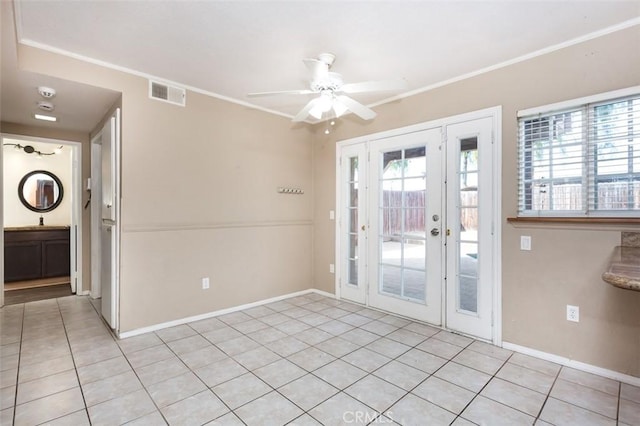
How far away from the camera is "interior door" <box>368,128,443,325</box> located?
10.5 feet

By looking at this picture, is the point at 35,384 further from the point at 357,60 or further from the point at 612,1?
the point at 612,1

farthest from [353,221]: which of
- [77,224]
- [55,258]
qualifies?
[55,258]

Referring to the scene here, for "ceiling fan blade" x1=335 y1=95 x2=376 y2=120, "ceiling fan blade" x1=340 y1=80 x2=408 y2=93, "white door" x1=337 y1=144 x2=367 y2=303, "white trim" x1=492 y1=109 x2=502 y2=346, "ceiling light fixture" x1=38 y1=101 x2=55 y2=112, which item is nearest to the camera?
"ceiling fan blade" x1=340 y1=80 x2=408 y2=93

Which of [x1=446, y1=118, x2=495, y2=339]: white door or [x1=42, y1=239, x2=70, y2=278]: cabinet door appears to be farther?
[x1=42, y1=239, x2=70, y2=278]: cabinet door

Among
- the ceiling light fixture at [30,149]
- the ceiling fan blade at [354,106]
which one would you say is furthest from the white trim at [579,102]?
the ceiling light fixture at [30,149]

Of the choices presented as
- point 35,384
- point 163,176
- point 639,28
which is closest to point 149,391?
point 35,384

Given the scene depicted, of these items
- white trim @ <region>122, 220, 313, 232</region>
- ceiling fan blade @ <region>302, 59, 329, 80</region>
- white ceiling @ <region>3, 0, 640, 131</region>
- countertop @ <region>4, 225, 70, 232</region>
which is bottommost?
countertop @ <region>4, 225, 70, 232</region>

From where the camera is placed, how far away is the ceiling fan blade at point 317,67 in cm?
216

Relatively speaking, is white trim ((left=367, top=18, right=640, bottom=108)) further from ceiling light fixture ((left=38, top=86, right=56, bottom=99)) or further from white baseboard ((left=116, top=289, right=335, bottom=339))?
ceiling light fixture ((left=38, top=86, right=56, bottom=99))

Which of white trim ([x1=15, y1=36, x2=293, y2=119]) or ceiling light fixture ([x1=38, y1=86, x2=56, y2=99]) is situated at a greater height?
white trim ([x1=15, y1=36, x2=293, y2=119])

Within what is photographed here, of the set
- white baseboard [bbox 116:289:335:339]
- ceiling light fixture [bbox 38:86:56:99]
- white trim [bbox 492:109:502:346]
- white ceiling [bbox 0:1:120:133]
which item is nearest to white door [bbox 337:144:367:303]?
white baseboard [bbox 116:289:335:339]

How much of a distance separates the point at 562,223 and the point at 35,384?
4.16 meters

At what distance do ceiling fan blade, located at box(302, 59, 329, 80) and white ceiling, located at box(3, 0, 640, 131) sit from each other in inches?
10.5

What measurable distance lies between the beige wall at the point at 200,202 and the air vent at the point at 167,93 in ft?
0.21
